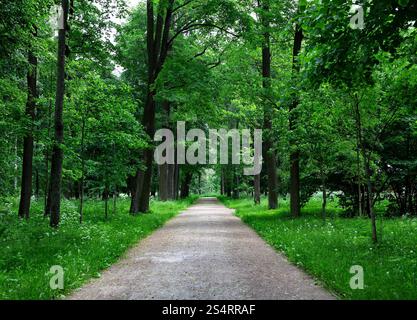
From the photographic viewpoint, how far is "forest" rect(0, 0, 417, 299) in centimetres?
725

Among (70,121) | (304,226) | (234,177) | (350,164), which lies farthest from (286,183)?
(234,177)

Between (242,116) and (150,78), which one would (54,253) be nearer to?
(150,78)

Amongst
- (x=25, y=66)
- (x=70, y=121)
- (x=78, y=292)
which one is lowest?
(x=78, y=292)

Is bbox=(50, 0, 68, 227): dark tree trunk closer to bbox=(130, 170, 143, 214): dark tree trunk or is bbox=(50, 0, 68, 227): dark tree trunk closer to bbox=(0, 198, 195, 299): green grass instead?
bbox=(0, 198, 195, 299): green grass

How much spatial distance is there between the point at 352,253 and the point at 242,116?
18892 millimetres

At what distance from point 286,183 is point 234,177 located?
3028 cm

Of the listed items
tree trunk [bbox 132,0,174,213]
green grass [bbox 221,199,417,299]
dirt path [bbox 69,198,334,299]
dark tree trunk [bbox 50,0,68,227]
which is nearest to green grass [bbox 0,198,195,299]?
dirt path [bbox 69,198,334,299]

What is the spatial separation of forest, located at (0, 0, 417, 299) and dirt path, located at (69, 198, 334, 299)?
1.47ft

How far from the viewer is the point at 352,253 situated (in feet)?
29.9

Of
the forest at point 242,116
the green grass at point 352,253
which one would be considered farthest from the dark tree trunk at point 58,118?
the green grass at point 352,253

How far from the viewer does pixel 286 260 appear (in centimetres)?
966

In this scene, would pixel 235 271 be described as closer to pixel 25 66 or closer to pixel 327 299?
pixel 327 299

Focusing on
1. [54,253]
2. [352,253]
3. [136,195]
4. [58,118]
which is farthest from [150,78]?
[352,253]
